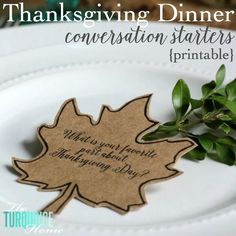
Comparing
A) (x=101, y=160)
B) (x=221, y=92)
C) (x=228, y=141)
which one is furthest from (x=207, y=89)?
(x=101, y=160)

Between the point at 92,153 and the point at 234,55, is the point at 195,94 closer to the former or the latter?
the point at 234,55

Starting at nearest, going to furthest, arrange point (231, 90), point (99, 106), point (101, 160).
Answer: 1. point (101, 160)
2. point (231, 90)
3. point (99, 106)

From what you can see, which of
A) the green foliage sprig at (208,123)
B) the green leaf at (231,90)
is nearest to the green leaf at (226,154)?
the green foliage sprig at (208,123)

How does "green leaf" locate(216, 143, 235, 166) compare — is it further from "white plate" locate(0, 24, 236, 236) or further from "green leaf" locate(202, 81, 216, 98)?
"green leaf" locate(202, 81, 216, 98)

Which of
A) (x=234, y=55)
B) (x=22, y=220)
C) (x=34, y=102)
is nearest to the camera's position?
(x=22, y=220)

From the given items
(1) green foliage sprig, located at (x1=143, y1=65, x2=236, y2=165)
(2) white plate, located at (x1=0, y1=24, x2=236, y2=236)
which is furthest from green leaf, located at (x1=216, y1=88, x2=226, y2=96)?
(2) white plate, located at (x1=0, y1=24, x2=236, y2=236)

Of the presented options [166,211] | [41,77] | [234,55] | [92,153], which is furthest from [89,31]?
[166,211]

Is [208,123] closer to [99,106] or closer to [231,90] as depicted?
[231,90]
